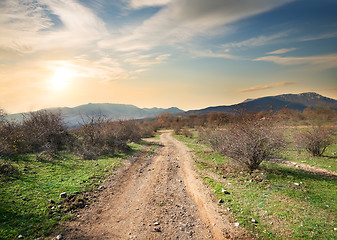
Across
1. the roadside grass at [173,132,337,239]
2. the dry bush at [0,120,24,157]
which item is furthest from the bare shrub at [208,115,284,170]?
the dry bush at [0,120,24,157]

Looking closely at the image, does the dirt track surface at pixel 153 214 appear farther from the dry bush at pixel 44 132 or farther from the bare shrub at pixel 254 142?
the dry bush at pixel 44 132

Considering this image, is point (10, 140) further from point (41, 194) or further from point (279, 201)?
point (279, 201)

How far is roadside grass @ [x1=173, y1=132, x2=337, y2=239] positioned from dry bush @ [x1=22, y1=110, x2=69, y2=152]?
51.4 ft

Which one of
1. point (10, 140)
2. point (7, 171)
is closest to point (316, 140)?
point (7, 171)

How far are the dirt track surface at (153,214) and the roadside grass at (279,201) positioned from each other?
76 centimetres

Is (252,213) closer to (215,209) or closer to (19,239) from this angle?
(215,209)

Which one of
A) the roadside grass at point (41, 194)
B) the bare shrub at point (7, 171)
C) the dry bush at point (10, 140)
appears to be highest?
the dry bush at point (10, 140)

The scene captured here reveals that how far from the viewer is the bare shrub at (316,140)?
15703mm

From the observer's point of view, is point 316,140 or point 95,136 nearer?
point 316,140

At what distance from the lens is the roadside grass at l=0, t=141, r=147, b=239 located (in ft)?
17.1

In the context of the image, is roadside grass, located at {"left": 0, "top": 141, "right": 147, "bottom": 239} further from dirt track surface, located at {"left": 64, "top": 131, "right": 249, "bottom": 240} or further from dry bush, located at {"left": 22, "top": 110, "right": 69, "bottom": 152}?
dry bush, located at {"left": 22, "top": 110, "right": 69, "bottom": 152}

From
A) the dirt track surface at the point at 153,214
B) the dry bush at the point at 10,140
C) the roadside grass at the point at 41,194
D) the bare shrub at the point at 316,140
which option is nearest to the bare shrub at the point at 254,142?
the dirt track surface at the point at 153,214

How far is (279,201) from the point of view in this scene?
703cm

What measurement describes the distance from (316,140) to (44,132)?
91.4 ft
